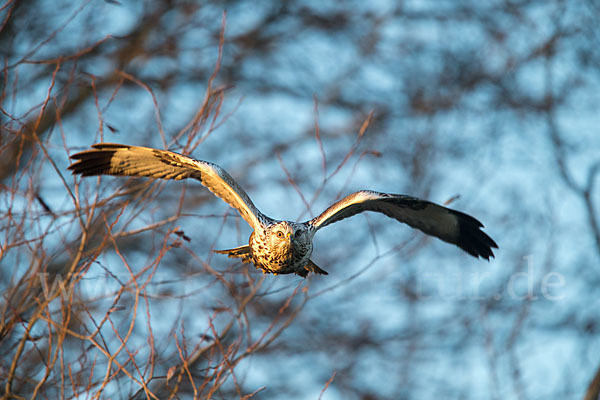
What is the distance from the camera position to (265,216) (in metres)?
3.75

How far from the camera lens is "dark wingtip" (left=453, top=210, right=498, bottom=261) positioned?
14.2 feet

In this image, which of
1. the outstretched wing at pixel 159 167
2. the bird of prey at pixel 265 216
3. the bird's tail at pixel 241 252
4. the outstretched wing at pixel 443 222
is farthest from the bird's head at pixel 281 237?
the outstretched wing at pixel 443 222

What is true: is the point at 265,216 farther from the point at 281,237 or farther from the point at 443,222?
the point at 443,222

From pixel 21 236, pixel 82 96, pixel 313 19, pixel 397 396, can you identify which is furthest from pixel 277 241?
pixel 313 19

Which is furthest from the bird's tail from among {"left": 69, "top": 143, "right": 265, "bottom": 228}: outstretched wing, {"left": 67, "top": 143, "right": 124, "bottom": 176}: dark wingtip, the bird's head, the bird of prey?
{"left": 67, "top": 143, "right": 124, "bottom": 176}: dark wingtip

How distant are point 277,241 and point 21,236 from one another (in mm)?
1240

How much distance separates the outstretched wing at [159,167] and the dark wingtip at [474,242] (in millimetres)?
1334

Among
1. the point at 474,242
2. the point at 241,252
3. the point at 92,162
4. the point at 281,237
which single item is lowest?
the point at 281,237

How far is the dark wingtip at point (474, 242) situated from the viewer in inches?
171

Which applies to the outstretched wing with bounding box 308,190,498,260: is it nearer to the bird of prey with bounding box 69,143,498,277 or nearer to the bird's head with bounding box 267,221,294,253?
the bird of prey with bounding box 69,143,498,277

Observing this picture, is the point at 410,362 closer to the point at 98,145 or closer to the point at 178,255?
the point at 178,255

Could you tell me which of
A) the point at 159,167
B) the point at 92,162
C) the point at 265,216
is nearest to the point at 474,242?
the point at 265,216

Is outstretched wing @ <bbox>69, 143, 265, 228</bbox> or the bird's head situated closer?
the bird's head

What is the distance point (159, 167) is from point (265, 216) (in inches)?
26.8
